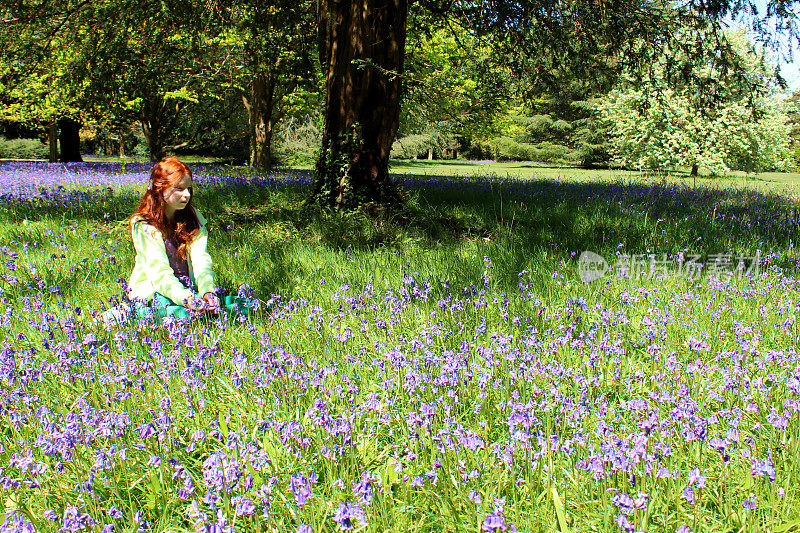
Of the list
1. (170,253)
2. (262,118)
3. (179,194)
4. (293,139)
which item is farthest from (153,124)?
(179,194)

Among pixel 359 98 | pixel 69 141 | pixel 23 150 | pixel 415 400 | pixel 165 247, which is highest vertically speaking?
pixel 23 150

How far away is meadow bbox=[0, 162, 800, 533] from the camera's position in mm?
1636

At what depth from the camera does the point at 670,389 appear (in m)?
2.25

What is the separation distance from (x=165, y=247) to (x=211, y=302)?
0.77 metres

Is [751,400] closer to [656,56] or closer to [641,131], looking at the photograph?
[656,56]

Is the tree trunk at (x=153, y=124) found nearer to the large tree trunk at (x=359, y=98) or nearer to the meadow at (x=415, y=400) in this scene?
the large tree trunk at (x=359, y=98)

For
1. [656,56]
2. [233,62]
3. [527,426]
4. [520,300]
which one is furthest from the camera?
[233,62]

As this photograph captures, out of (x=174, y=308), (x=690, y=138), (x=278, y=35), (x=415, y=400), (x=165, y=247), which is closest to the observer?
(x=415, y=400)

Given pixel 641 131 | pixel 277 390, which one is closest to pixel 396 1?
pixel 277 390

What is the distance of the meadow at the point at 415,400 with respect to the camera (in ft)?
5.37

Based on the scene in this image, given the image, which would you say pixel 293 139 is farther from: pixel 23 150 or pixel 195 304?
pixel 195 304

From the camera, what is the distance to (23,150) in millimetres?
40938

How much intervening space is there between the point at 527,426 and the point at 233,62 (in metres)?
14.4

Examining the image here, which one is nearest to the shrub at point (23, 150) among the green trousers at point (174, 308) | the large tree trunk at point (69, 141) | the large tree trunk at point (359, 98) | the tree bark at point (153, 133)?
the large tree trunk at point (69, 141)
